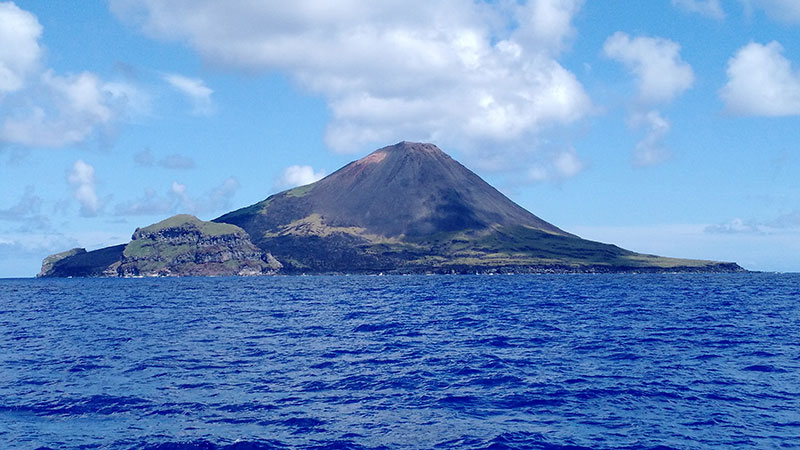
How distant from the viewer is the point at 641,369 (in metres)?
42.5

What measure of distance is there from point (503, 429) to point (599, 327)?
140 feet

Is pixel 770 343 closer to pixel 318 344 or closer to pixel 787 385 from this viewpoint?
pixel 787 385

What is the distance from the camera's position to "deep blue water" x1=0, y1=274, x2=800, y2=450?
27.3 m

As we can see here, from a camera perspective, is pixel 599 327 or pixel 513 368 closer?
pixel 513 368

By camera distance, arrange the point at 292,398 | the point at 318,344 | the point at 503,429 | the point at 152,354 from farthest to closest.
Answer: the point at 318,344
the point at 152,354
the point at 292,398
the point at 503,429

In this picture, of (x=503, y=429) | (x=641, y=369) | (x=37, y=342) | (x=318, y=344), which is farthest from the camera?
(x=37, y=342)

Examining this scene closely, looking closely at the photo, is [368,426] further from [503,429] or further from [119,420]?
[119,420]

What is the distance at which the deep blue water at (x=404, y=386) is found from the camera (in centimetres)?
2734

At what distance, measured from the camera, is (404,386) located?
37.6m

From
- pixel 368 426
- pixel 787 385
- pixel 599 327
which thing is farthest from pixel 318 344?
pixel 787 385

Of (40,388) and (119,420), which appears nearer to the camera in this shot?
(119,420)

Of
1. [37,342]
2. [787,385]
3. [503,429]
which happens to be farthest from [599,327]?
[37,342]

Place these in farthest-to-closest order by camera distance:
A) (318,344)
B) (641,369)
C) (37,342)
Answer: (37,342) → (318,344) → (641,369)

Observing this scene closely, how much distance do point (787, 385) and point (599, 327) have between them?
29.6 meters
